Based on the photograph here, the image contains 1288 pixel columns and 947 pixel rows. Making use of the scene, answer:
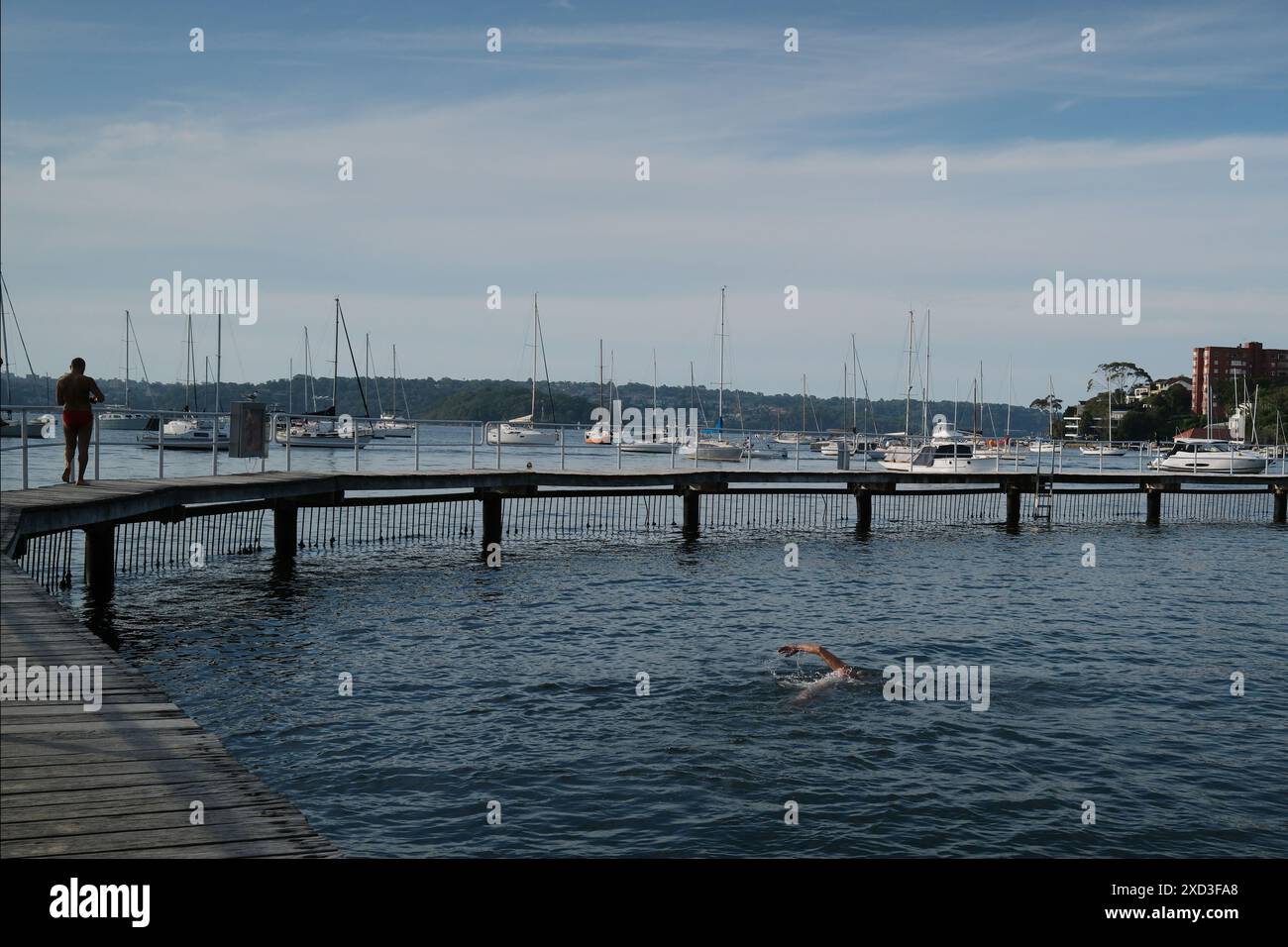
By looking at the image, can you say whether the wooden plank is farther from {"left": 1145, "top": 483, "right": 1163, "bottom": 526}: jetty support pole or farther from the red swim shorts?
{"left": 1145, "top": 483, "right": 1163, "bottom": 526}: jetty support pole

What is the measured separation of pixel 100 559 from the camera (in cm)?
2264

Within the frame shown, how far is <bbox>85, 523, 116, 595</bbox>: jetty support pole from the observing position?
2252cm

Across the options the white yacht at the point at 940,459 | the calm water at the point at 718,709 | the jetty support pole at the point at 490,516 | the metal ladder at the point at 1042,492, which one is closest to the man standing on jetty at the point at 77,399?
the calm water at the point at 718,709

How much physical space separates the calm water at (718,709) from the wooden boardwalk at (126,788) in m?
2.97

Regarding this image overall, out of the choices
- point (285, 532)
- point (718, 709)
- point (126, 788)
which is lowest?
point (718, 709)

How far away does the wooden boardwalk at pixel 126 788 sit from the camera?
18.2ft

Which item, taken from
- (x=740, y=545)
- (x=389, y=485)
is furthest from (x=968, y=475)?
(x=389, y=485)

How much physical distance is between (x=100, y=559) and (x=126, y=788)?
18190mm

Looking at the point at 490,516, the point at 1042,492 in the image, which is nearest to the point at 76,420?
the point at 490,516

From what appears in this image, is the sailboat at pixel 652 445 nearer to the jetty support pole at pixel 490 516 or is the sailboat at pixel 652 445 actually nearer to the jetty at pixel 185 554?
the jetty at pixel 185 554

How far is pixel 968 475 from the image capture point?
41.6 m

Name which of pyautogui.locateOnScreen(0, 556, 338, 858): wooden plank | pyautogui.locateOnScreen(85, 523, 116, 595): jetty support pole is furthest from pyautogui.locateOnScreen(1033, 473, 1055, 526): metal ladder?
pyautogui.locateOnScreen(0, 556, 338, 858): wooden plank

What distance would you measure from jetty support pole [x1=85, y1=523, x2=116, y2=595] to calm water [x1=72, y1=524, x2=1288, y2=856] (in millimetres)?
474

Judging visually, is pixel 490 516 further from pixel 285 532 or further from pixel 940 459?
pixel 940 459
